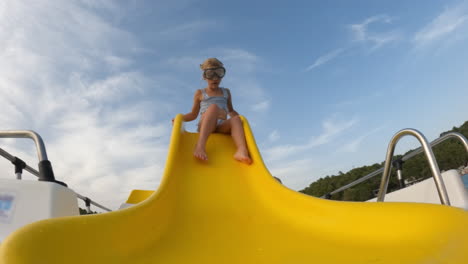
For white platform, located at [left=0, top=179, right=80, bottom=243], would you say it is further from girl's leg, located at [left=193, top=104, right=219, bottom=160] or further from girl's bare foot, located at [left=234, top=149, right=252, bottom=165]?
girl's bare foot, located at [left=234, top=149, right=252, bottom=165]

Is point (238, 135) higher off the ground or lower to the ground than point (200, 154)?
higher

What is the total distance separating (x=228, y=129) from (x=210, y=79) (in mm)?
572

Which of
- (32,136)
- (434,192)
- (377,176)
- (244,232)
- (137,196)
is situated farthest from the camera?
(377,176)

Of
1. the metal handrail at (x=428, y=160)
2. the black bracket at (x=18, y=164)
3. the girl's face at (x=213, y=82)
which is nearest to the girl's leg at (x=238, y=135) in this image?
the girl's face at (x=213, y=82)

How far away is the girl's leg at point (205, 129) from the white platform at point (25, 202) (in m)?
0.91

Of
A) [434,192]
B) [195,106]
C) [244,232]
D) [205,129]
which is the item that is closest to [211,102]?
[195,106]

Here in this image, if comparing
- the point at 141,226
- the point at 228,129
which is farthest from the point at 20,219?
the point at 228,129

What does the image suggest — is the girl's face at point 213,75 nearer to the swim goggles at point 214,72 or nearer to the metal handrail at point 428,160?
the swim goggles at point 214,72

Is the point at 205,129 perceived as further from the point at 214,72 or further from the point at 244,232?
the point at 244,232

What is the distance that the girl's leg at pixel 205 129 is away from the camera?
2240mm

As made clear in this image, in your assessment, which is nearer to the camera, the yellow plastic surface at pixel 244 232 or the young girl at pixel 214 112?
the yellow plastic surface at pixel 244 232

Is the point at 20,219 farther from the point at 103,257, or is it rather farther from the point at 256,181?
the point at 256,181

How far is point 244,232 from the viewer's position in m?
1.43

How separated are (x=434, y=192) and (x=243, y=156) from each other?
1.44m
